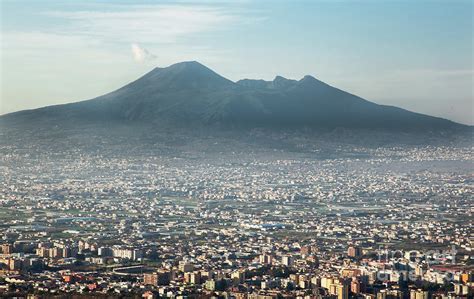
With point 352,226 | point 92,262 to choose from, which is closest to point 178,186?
point 352,226

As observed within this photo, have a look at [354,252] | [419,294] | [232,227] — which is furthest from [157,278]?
[232,227]

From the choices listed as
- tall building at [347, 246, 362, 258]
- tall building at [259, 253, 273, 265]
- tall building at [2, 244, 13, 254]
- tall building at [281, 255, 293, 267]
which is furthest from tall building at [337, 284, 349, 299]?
tall building at [2, 244, 13, 254]

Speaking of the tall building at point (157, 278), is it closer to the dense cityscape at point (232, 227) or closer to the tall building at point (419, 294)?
the dense cityscape at point (232, 227)

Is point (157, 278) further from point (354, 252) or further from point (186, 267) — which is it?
point (354, 252)

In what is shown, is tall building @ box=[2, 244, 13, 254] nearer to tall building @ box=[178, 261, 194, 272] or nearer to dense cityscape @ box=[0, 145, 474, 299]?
dense cityscape @ box=[0, 145, 474, 299]

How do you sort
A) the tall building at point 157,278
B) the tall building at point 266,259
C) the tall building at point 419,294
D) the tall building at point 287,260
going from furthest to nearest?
1. the tall building at point 266,259
2. the tall building at point 287,260
3. the tall building at point 157,278
4. the tall building at point 419,294

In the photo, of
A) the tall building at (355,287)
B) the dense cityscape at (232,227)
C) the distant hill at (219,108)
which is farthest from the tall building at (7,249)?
the distant hill at (219,108)
